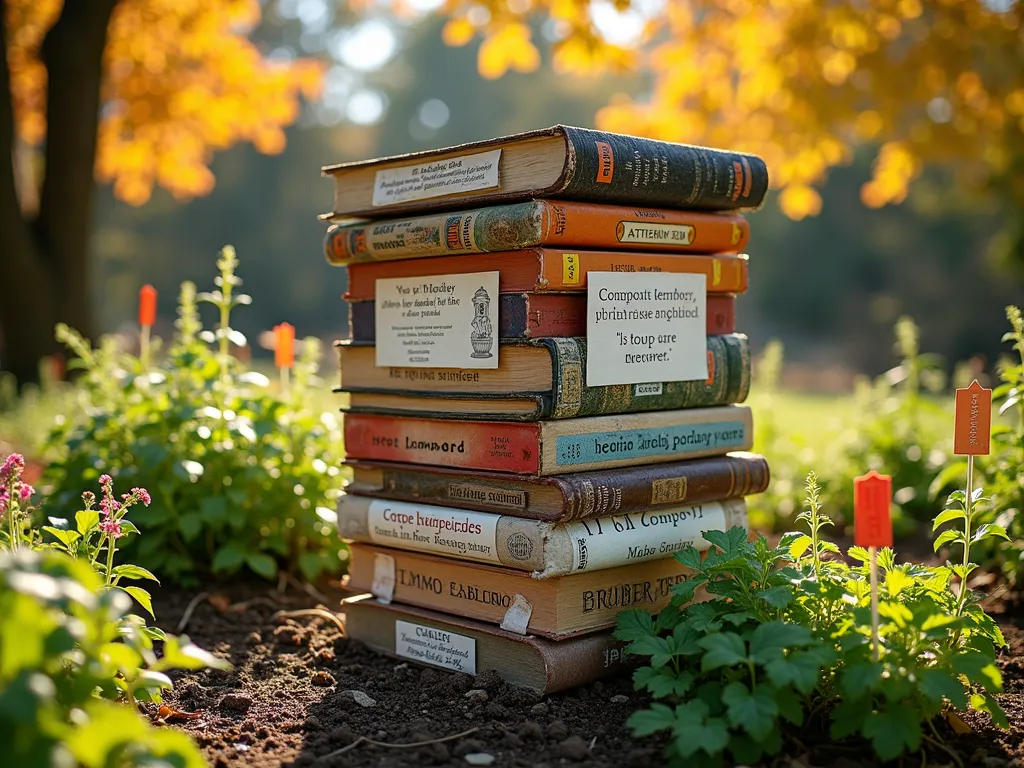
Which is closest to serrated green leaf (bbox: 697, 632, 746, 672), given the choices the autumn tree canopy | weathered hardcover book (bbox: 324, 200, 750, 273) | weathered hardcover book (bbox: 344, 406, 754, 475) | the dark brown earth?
the dark brown earth

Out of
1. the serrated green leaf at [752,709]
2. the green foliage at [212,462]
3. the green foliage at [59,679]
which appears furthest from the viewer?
the green foliage at [212,462]

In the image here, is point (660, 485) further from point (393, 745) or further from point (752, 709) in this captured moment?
point (393, 745)

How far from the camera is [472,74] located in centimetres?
3159

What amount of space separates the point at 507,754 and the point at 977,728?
1.15 meters

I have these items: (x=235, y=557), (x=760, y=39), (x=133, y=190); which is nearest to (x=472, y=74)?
(x=133, y=190)

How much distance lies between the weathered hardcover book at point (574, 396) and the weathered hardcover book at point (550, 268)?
161 mm

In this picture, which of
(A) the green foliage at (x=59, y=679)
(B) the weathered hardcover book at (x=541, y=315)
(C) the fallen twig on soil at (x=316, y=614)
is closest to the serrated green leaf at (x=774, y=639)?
(B) the weathered hardcover book at (x=541, y=315)

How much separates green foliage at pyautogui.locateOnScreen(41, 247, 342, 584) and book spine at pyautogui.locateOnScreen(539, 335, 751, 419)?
1319 mm

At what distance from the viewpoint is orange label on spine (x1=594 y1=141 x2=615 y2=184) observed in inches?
110

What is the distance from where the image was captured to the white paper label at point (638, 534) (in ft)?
9.25

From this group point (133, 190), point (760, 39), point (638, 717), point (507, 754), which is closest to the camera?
point (638, 717)

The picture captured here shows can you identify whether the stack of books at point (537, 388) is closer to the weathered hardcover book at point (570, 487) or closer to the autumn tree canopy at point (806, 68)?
the weathered hardcover book at point (570, 487)

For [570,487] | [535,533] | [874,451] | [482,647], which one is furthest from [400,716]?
[874,451]

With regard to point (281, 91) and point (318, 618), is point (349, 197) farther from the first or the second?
point (281, 91)
